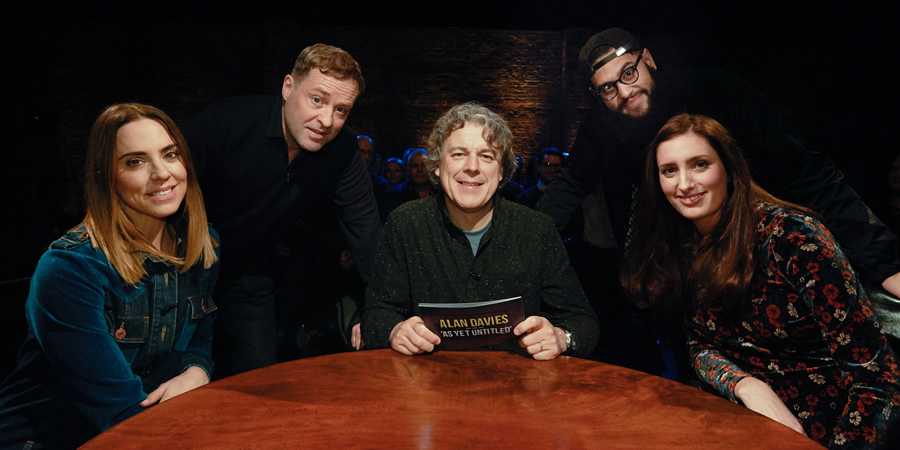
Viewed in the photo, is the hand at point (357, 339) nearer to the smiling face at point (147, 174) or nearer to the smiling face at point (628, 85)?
the smiling face at point (147, 174)

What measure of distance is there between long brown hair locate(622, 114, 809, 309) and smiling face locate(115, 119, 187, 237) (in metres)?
1.58

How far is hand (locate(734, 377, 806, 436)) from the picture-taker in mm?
1335

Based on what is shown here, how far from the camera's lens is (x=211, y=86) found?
27.8 feet

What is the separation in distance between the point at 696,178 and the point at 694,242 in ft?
0.78

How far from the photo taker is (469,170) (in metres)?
1.75

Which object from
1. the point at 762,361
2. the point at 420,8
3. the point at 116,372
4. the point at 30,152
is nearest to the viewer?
the point at 116,372

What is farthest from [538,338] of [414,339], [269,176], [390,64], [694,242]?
[390,64]

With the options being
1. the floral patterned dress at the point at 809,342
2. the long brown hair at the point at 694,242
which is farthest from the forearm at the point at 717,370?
the long brown hair at the point at 694,242

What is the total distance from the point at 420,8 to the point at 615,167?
375 cm

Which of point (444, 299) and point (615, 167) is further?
point (615, 167)

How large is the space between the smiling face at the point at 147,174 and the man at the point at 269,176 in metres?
0.68

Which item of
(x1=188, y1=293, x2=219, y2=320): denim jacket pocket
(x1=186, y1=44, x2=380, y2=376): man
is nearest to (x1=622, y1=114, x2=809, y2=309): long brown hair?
(x1=186, y1=44, x2=380, y2=376): man

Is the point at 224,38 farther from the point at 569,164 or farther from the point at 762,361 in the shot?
the point at 762,361

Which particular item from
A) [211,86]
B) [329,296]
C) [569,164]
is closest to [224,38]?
[211,86]
